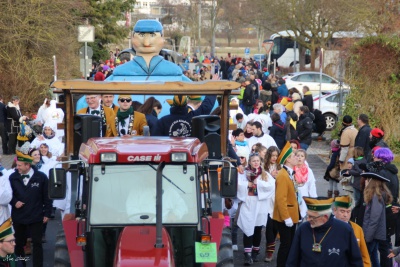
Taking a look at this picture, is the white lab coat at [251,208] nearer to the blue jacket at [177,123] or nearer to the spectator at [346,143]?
the blue jacket at [177,123]

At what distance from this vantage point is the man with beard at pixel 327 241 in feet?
26.8

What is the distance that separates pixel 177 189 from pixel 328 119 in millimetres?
21215

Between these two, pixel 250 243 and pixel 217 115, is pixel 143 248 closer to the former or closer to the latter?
pixel 217 115

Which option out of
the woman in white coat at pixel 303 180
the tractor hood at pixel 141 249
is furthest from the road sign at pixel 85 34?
the tractor hood at pixel 141 249

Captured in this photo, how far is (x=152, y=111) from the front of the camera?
13.3 meters

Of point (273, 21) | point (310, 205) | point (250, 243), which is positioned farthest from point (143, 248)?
point (273, 21)

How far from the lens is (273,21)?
163 ft

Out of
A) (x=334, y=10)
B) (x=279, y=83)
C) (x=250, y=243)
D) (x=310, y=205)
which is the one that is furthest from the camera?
(x=334, y=10)

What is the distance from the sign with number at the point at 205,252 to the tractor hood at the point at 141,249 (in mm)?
270

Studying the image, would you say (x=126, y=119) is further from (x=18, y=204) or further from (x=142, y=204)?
(x=142, y=204)

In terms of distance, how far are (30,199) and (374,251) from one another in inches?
179

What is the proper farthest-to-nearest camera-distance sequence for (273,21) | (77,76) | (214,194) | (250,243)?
(273,21) < (77,76) < (250,243) < (214,194)

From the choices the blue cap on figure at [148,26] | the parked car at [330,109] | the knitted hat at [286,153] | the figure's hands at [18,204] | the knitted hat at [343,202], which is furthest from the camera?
the parked car at [330,109]

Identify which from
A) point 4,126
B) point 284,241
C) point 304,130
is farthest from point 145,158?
point 4,126
